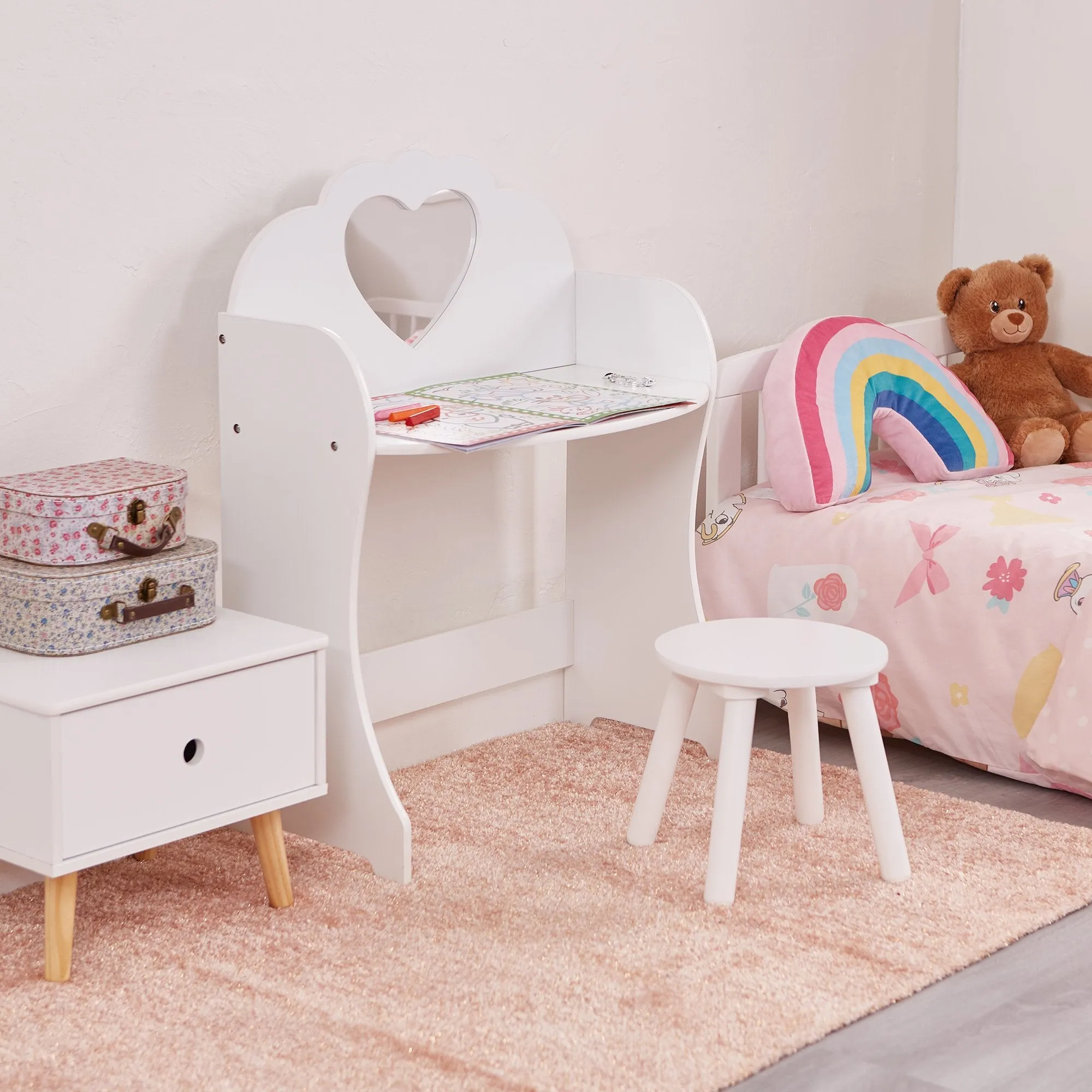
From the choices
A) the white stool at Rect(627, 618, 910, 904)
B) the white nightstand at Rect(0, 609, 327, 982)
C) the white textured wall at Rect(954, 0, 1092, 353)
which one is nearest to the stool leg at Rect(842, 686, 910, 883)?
the white stool at Rect(627, 618, 910, 904)

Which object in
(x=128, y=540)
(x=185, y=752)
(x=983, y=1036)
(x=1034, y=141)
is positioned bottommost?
(x=983, y=1036)

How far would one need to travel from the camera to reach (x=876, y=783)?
6.18 ft

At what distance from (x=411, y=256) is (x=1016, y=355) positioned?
137cm

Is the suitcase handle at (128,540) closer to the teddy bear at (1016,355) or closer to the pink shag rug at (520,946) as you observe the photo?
the pink shag rug at (520,946)

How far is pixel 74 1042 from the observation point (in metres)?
1.51

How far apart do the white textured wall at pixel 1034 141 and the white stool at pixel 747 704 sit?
1.48 metres

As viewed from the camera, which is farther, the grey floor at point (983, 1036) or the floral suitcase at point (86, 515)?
the floral suitcase at point (86, 515)

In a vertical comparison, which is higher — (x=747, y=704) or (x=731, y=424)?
(x=731, y=424)

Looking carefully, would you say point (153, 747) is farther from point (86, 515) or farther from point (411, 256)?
point (411, 256)

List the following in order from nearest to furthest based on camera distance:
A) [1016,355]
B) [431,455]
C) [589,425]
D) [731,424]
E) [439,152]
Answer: [589,425]
[439,152]
[431,455]
[731,424]
[1016,355]

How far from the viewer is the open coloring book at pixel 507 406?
1887 millimetres

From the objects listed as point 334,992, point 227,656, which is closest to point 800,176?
point 227,656

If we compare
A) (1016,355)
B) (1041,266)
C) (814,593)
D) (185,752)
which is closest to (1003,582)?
(814,593)

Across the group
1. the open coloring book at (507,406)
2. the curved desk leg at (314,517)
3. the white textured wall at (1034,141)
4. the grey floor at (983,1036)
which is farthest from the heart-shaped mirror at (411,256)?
the white textured wall at (1034,141)
